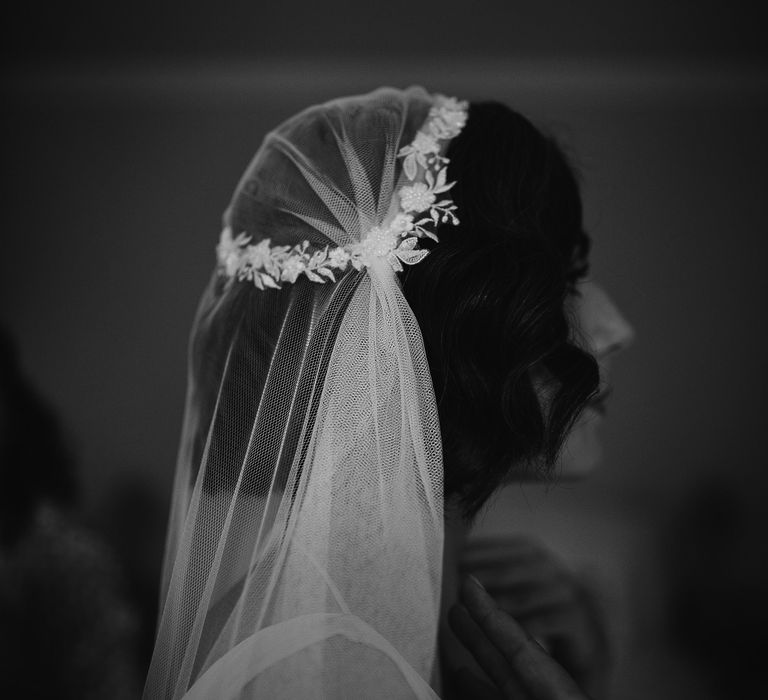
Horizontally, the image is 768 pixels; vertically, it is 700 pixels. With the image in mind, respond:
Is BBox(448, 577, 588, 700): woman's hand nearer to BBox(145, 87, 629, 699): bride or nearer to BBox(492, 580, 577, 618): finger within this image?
BBox(145, 87, 629, 699): bride

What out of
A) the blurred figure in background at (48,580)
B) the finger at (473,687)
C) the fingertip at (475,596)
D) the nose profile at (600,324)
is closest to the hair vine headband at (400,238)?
the nose profile at (600,324)

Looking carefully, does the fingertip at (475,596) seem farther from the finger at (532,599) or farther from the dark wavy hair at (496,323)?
the finger at (532,599)

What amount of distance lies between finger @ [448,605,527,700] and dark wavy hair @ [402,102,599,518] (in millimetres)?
203

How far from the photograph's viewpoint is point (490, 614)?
678mm

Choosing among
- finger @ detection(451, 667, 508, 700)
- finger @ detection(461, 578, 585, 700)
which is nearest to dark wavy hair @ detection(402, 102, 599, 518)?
finger @ detection(461, 578, 585, 700)

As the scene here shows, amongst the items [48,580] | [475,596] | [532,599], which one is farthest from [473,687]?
[48,580]

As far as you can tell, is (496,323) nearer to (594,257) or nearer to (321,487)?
(321,487)

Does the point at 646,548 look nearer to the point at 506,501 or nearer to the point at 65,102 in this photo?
the point at 506,501

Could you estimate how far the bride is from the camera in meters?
0.59

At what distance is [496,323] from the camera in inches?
26.0

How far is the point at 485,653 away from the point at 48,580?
112 centimetres

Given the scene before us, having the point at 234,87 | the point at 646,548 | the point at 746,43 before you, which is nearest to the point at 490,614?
the point at 646,548

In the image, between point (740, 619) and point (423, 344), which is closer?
point (423, 344)

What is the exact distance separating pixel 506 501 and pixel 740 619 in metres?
0.80
